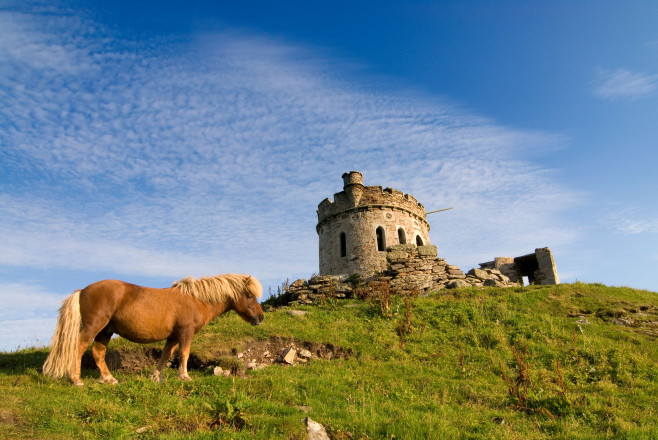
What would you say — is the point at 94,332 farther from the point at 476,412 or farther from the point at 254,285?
the point at 476,412

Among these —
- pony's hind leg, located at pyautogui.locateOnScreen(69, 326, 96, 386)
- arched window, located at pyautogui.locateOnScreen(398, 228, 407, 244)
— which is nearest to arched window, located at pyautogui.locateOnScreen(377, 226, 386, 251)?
arched window, located at pyautogui.locateOnScreen(398, 228, 407, 244)

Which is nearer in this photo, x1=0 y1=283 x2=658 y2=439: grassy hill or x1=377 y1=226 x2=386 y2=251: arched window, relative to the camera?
x1=0 y1=283 x2=658 y2=439: grassy hill

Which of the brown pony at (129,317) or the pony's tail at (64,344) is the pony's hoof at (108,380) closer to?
the brown pony at (129,317)

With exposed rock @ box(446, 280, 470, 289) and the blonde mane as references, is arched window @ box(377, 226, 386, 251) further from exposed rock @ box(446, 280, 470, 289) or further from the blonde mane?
the blonde mane

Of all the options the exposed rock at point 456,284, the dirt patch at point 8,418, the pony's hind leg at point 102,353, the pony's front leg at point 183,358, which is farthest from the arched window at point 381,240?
the dirt patch at point 8,418

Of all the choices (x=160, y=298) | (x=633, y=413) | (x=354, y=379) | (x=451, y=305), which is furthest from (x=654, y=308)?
(x=160, y=298)

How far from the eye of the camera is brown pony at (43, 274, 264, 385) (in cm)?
732

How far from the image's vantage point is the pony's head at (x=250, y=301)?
9188mm

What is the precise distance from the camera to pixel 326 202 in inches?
993

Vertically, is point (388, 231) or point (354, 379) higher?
point (388, 231)

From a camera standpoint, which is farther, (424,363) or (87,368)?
(424,363)

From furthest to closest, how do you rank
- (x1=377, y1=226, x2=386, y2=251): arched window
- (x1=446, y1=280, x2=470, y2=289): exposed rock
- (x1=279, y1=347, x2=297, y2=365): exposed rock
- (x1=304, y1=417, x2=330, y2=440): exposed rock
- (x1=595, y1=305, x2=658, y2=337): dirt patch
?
(x1=377, y1=226, x2=386, y2=251): arched window < (x1=446, y1=280, x2=470, y2=289): exposed rock < (x1=595, y1=305, x2=658, y2=337): dirt patch < (x1=279, y1=347, x2=297, y2=365): exposed rock < (x1=304, y1=417, x2=330, y2=440): exposed rock

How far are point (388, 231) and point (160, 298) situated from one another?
54.4 ft

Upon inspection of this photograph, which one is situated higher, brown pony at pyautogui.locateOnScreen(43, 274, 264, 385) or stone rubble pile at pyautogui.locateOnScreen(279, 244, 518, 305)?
stone rubble pile at pyautogui.locateOnScreen(279, 244, 518, 305)
